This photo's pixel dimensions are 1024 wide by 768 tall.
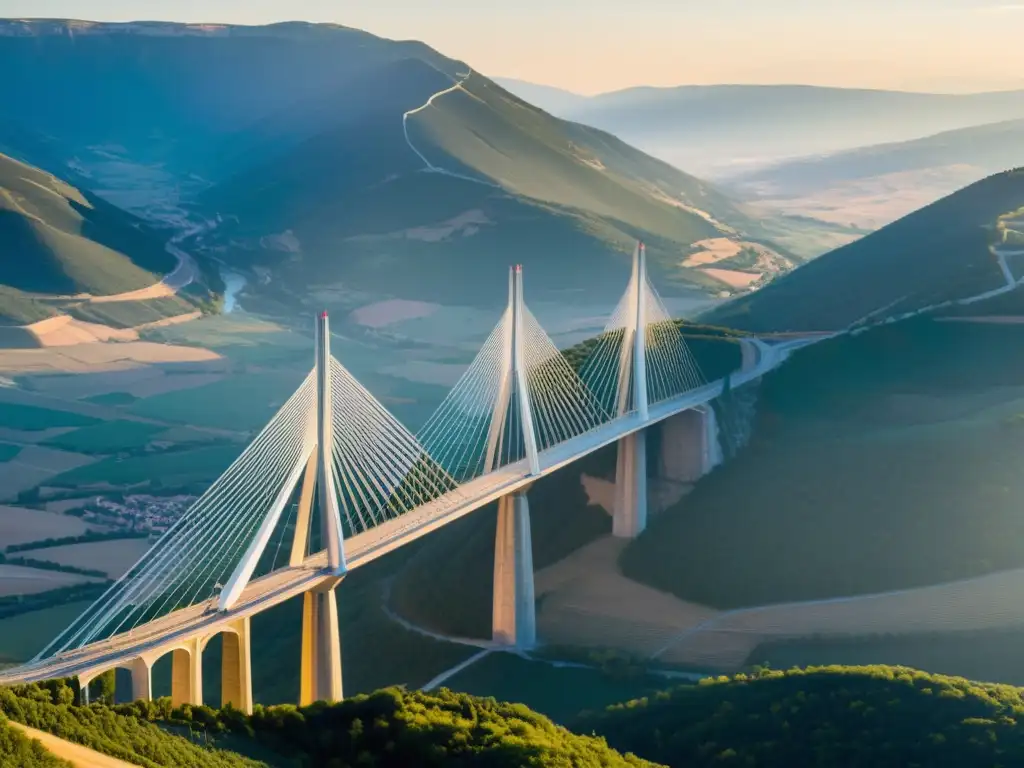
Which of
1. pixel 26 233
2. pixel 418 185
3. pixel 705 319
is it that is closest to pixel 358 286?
pixel 418 185

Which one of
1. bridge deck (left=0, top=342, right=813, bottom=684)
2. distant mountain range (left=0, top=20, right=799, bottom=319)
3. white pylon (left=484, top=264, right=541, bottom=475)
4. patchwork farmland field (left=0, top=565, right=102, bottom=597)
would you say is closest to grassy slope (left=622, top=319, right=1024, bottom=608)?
bridge deck (left=0, top=342, right=813, bottom=684)

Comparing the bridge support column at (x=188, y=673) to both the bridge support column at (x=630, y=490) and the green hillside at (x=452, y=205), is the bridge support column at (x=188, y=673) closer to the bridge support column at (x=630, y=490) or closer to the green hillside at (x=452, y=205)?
the bridge support column at (x=630, y=490)

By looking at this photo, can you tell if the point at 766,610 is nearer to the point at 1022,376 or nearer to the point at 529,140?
the point at 1022,376

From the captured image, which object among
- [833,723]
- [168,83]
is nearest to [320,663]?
[833,723]

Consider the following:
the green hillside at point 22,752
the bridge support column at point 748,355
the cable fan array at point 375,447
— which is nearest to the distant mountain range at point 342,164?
the bridge support column at point 748,355

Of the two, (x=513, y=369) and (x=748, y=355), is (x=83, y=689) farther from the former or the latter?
(x=748, y=355)
